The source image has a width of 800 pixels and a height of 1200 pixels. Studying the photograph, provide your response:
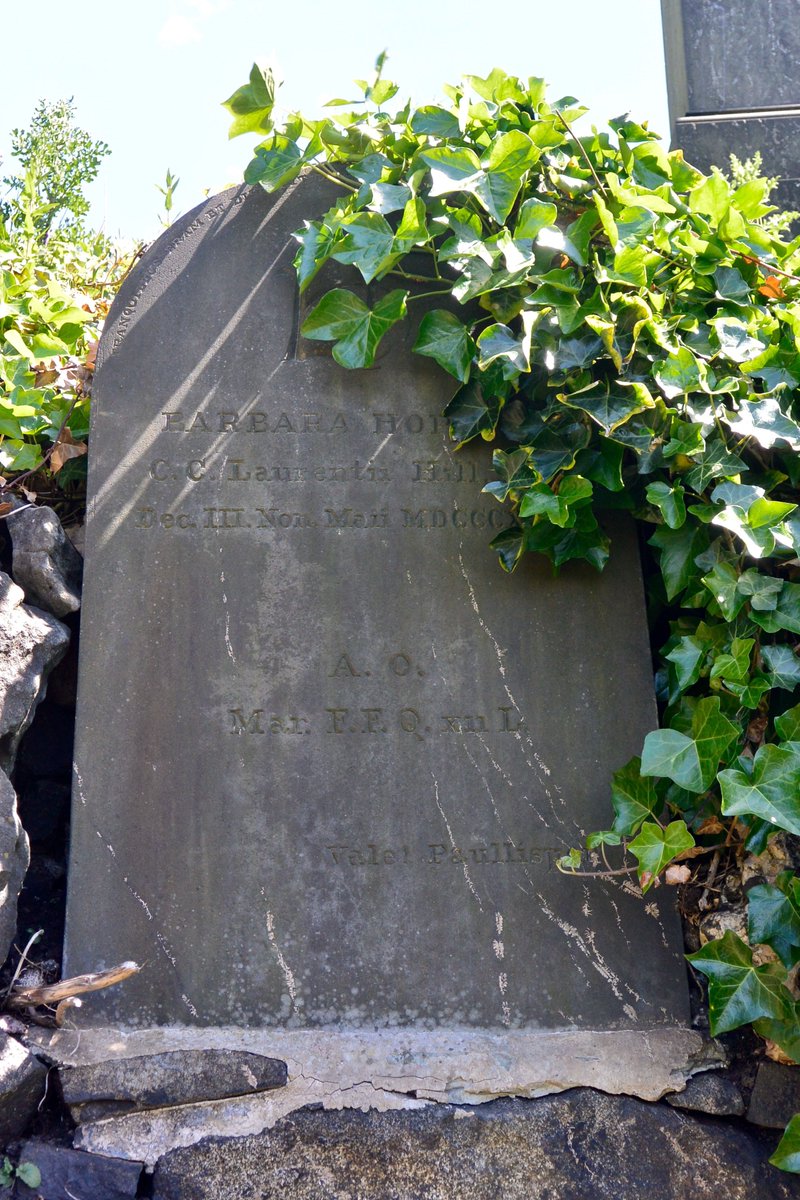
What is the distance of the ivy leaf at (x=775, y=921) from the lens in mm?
1986

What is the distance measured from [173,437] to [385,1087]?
1562mm

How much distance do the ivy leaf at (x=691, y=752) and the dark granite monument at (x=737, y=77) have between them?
1.71m

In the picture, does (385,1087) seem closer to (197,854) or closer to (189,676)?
(197,854)

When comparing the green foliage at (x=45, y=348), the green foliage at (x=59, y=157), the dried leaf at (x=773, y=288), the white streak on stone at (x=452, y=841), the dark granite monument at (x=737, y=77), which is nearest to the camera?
the white streak on stone at (x=452, y=841)

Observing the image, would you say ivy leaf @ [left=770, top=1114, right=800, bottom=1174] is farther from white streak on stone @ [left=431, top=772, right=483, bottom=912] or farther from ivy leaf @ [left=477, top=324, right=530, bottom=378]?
ivy leaf @ [left=477, top=324, right=530, bottom=378]

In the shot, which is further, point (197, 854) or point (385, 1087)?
point (197, 854)

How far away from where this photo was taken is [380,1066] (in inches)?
82.9

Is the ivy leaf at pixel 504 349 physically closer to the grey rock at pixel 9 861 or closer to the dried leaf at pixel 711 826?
the dried leaf at pixel 711 826

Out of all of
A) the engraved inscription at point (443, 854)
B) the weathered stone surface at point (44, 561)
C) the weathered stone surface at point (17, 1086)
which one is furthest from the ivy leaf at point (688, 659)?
the weathered stone surface at point (17, 1086)

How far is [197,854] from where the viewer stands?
2252 mm

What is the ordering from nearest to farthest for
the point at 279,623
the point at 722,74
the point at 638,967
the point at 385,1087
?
the point at 385,1087 < the point at 638,967 < the point at 279,623 < the point at 722,74

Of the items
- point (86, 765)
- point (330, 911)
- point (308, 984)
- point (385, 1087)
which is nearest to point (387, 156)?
point (86, 765)

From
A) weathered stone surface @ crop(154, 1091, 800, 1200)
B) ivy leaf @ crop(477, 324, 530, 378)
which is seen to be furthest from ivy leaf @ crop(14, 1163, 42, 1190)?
ivy leaf @ crop(477, 324, 530, 378)

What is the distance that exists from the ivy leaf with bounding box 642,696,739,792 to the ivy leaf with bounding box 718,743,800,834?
2.8 inches
